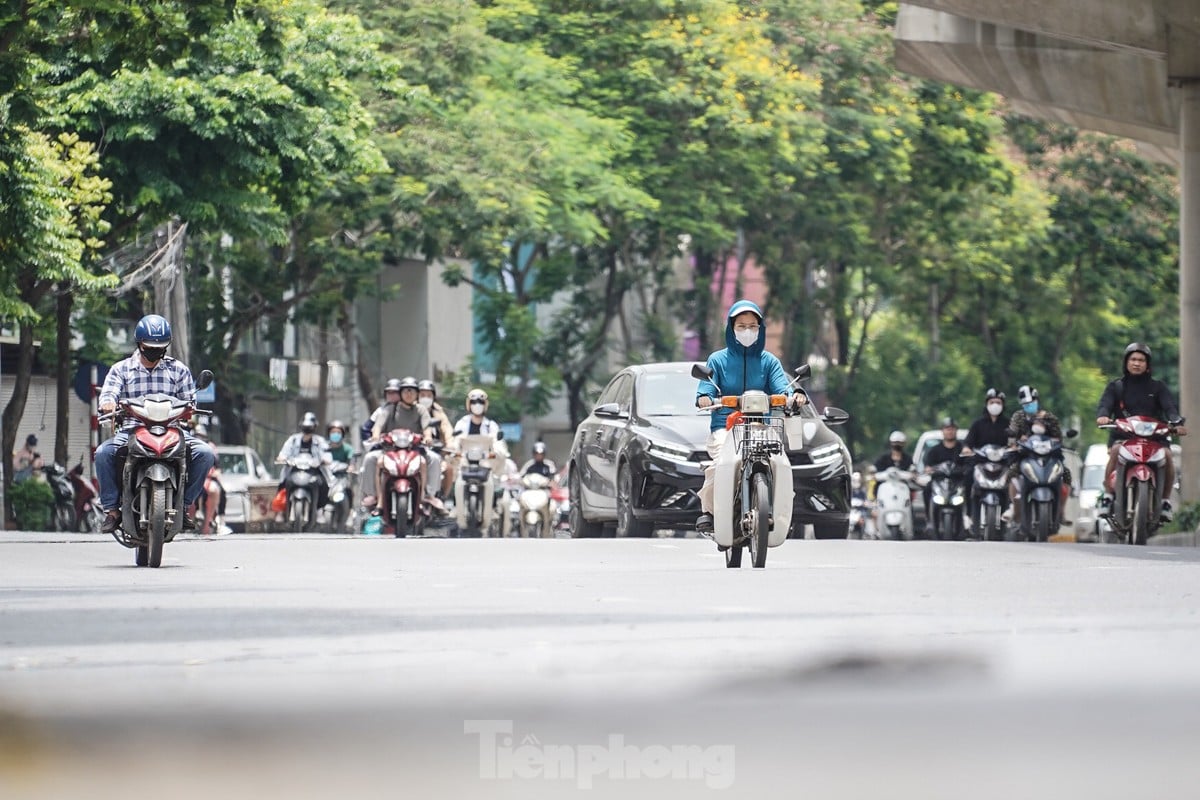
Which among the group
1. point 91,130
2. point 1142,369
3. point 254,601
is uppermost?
point 91,130

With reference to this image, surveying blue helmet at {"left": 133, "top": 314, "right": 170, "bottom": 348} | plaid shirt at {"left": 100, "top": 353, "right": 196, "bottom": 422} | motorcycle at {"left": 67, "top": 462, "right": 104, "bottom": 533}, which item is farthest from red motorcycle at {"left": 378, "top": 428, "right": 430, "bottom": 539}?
motorcycle at {"left": 67, "top": 462, "right": 104, "bottom": 533}

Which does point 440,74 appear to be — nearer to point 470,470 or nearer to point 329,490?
point 329,490

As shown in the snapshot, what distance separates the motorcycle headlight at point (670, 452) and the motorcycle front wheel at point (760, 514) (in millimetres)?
6082

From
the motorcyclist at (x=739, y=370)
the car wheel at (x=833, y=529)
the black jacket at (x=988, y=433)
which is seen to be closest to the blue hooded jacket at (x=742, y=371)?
the motorcyclist at (x=739, y=370)

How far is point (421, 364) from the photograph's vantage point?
207 feet

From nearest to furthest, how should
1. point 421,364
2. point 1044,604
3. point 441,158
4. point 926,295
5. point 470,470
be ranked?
point 1044,604, point 470,470, point 441,158, point 926,295, point 421,364

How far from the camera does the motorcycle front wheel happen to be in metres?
16.4

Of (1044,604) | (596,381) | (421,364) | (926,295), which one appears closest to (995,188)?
(926,295)

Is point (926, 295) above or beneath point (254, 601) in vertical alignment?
above

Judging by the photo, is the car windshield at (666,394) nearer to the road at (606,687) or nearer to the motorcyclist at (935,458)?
the road at (606,687)

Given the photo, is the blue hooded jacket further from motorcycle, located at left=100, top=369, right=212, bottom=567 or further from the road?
motorcycle, located at left=100, top=369, right=212, bottom=567

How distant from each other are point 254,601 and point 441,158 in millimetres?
27227

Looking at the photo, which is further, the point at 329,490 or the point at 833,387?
the point at 833,387

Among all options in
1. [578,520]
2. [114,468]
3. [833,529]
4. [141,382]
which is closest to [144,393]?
[141,382]
